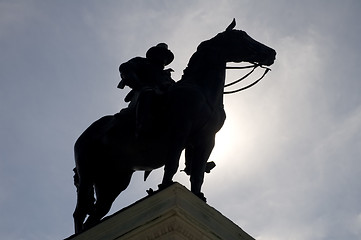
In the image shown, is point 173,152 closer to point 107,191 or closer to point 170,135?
point 170,135

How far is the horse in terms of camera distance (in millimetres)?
6586

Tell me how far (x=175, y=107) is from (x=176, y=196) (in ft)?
4.74

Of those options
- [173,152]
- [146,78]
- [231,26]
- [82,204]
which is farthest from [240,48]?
[82,204]

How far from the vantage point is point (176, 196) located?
211 inches

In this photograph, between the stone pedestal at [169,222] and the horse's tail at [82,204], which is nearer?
the stone pedestal at [169,222]

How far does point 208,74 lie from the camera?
702 cm

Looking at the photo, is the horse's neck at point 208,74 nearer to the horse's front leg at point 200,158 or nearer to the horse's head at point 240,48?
the horse's head at point 240,48

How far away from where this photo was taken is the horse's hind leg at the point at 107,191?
24.1 feet

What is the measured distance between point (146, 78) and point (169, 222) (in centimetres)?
255

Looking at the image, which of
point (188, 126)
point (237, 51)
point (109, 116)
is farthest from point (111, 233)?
point (237, 51)

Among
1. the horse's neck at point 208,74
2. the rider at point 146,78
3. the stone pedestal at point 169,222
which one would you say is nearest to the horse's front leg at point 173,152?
the rider at point 146,78

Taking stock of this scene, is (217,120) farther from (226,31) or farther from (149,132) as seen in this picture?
(226,31)

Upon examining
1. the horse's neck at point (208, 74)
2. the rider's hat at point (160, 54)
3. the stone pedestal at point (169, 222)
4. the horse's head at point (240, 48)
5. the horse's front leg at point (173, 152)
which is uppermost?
the rider's hat at point (160, 54)

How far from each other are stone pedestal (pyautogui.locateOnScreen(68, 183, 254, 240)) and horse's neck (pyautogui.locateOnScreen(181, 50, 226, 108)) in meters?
1.52
